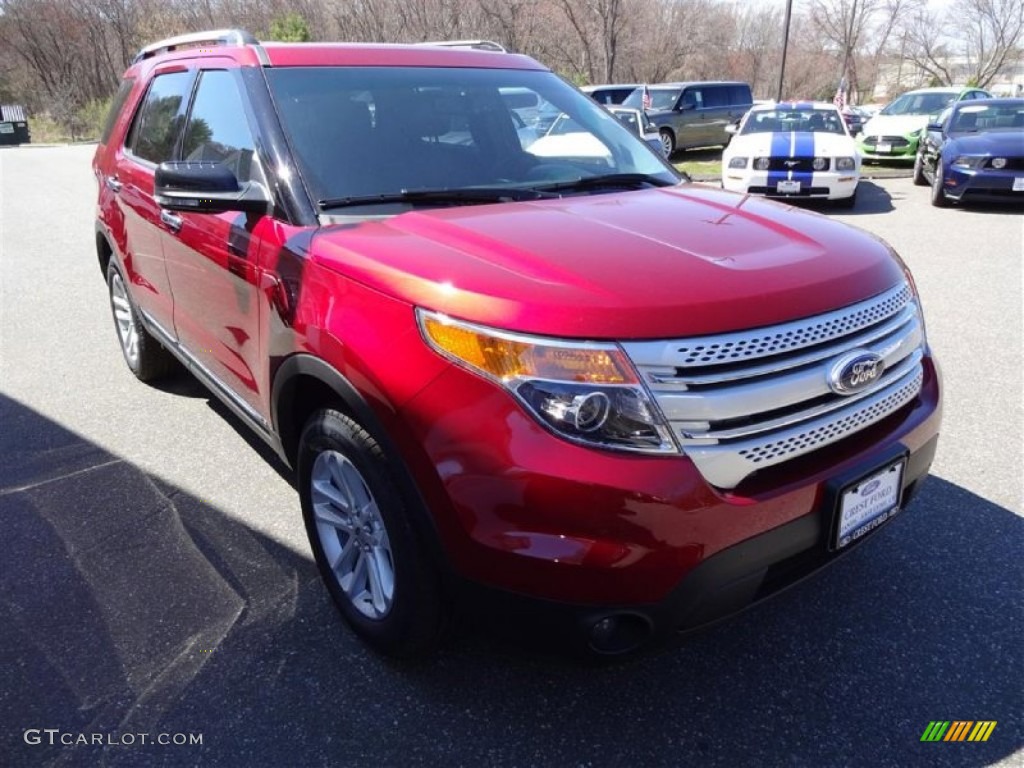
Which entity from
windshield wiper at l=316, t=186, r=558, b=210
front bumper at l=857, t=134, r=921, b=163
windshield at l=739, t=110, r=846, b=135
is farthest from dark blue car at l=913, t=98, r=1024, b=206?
windshield wiper at l=316, t=186, r=558, b=210

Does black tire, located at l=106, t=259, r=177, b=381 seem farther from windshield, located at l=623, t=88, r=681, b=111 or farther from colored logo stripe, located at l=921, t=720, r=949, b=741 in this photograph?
windshield, located at l=623, t=88, r=681, b=111

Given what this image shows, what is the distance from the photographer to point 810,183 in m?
10.0

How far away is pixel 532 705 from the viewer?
88.7 inches

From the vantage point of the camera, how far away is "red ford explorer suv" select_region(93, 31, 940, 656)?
1.77 meters

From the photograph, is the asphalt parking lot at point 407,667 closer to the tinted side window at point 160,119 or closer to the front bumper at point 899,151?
the tinted side window at point 160,119

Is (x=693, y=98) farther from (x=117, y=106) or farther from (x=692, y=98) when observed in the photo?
(x=117, y=106)

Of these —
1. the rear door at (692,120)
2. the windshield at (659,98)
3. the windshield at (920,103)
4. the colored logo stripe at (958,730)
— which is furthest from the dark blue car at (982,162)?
the colored logo stripe at (958,730)

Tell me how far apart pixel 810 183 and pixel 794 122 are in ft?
6.58

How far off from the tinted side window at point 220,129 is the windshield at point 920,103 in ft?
54.0

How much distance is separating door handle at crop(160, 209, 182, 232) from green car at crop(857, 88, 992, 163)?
13.4 metres

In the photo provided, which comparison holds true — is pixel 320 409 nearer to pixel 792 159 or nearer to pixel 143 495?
pixel 143 495

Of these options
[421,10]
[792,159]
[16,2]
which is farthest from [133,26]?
[792,159]

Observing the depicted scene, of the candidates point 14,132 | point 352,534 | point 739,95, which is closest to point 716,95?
point 739,95

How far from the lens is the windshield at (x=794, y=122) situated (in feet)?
37.7
